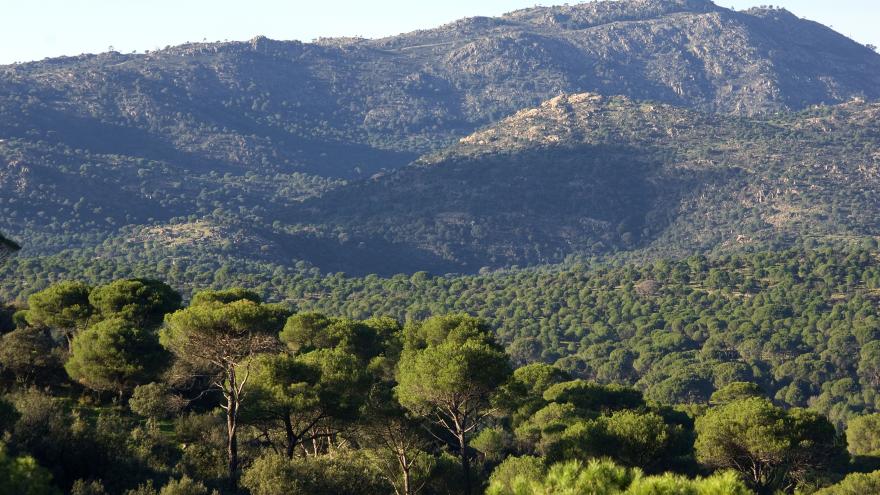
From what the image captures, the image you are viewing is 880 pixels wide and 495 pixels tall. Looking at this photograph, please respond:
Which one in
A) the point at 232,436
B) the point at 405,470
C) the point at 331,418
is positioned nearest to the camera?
the point at 232,436

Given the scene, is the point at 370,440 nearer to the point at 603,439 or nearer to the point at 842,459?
the point at 603,439

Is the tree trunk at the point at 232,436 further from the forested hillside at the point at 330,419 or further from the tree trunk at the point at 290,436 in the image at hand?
the tree trunk at the point at 290,436

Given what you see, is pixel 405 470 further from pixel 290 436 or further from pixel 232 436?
pixel 232 436

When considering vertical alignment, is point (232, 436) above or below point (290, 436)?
above

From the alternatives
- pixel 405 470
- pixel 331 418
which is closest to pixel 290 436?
pixel 331 418

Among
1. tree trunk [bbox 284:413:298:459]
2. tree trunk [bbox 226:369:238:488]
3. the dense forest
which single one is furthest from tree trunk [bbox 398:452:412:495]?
tree trunk [bbox 226:369:238:488]

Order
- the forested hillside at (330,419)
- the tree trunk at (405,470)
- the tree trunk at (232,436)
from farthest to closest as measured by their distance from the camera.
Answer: the tree trunk at (405,470)
the tree trunk at (232,436)
the forested hillside at (330,419)

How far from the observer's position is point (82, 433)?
25844 mm

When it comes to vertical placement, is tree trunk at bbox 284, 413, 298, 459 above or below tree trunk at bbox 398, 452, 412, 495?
above

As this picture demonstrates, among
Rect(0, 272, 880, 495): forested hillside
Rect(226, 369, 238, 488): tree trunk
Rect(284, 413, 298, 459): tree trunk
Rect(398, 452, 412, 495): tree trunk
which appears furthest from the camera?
Rect(284, 413, 298, 459): tree trunk

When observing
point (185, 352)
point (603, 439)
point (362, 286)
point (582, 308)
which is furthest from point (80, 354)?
point (362, 286)

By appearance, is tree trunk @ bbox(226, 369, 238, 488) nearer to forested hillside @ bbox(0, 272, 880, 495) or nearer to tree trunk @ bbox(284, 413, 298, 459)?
forested hillside @ bbox(0, 272, 880, 495)

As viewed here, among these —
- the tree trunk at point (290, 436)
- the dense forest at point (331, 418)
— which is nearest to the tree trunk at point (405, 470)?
the dense forest at point (331, 418)

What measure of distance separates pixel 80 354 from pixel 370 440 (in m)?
11.2
